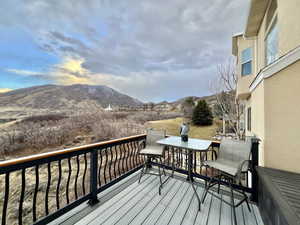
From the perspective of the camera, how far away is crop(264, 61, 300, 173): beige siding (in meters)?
1.76

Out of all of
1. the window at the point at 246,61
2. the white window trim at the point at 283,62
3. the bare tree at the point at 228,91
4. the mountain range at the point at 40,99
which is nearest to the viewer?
the white window trim at the point at 283,62

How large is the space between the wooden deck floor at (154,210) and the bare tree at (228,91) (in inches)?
263

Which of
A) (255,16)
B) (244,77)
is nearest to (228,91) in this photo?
(244,77)

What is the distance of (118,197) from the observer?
230 centimetres

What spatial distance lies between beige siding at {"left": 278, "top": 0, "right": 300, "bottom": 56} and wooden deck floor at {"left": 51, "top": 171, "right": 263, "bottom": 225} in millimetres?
3032

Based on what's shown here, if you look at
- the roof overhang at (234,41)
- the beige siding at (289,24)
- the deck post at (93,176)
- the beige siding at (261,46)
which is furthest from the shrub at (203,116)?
the deck post at (93,176)

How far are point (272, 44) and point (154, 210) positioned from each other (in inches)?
203

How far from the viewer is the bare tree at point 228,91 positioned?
7684mm

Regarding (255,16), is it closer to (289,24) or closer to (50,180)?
(289,24)

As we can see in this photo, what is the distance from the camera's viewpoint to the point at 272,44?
12.0ft

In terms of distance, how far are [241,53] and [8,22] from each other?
10169mm

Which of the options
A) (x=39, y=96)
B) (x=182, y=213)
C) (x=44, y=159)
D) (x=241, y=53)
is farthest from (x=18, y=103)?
(x=241, y=53)

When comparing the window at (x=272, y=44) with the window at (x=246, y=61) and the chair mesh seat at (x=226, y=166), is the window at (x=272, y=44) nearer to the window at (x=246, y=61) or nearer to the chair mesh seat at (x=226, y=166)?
the window at (x=246, y=61)

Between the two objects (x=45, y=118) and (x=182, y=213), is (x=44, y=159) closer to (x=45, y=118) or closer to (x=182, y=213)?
(x=182, y=213)
